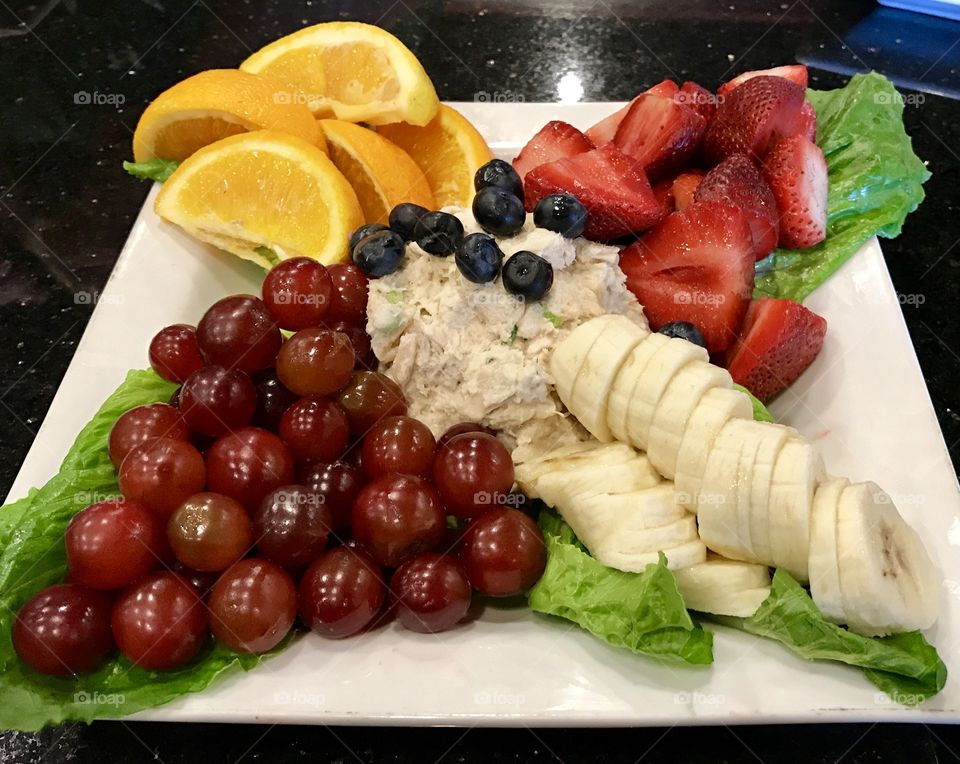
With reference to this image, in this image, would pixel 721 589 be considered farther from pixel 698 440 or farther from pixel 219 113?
pixel 219 113

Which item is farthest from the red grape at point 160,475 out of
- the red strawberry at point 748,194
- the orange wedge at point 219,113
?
the red strawberry at point 748,194

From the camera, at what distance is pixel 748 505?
1.26 m

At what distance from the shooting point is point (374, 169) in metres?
1.91

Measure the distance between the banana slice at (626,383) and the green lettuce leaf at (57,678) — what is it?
67cm

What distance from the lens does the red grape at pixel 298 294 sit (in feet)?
5.12

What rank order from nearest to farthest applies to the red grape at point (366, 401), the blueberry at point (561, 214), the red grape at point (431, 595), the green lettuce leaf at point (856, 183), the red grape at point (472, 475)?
the red grape at point (431, 595)
the red grape at point (472, 475)
the red grape at point (366, 401)
the blueberry at point (561, 214)
the green lettuce leaf at point (856, 183)

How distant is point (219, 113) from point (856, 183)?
1.52 m

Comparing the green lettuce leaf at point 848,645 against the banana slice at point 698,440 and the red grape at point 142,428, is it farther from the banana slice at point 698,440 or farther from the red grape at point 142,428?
the red grape at point 142,428

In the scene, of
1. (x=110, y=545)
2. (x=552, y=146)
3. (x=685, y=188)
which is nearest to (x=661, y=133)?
(x=685, y=188)

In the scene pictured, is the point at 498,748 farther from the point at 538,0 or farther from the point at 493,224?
the point at 538,0

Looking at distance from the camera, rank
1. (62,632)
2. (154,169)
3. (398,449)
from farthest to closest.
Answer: (154,169), (398,449), (62,632)

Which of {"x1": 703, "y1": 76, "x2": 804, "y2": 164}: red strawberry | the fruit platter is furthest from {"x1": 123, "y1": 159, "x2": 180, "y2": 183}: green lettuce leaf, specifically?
{"x1": 703, "y1": 76, "x2": 804, "y2": 164}: red strawberry

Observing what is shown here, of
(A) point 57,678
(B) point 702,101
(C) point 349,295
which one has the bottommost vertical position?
(A) point 57,678

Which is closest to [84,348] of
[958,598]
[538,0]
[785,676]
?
[785,676]
